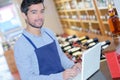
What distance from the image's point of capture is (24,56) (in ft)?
6.98

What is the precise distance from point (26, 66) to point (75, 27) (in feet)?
19.5

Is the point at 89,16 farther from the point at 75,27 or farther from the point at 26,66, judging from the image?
the point at 26,66

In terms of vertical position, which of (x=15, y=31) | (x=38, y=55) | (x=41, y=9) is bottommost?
(x=15, y=31)

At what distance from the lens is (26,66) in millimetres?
2105

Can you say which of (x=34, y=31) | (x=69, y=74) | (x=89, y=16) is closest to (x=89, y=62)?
(x=69, y=74)

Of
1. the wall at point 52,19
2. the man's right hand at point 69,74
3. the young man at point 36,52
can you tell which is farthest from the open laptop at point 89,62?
the wall at point 52,19

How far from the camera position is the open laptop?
174cm

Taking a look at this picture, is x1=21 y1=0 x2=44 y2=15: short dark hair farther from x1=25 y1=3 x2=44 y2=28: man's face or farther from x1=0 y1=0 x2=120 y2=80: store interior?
x1=0 y1=0 x2=120 y2=80: store interior

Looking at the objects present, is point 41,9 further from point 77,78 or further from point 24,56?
point 77,78

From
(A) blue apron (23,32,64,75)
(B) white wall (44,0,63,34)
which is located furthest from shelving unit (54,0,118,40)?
(A) blue apron (23,32,64,75)

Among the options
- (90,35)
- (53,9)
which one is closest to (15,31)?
(53,9)

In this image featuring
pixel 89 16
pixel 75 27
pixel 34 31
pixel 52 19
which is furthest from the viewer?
pixel 52 19

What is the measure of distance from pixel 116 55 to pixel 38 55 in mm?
567

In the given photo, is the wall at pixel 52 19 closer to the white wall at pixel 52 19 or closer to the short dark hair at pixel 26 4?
the white wall at pixel 52 19
